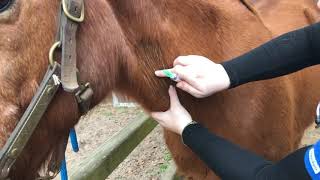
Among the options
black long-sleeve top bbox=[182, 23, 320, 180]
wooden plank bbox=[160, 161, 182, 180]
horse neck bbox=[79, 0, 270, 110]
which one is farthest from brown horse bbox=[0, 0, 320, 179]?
wooden plank bbox=[160, 161, 182, 180]

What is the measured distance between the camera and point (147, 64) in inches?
59.4

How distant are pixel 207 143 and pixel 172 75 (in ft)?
0.83

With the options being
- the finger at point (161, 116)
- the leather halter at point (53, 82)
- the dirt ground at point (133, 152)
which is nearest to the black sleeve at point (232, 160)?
the finger at point (161, 116)

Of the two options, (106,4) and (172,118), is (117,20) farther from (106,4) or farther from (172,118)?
(172,118)

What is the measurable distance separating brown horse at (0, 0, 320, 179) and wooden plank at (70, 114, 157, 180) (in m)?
0.59

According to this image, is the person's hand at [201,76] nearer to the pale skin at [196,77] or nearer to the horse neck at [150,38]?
the pale skin at [196,77]

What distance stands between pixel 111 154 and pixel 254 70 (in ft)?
4.74

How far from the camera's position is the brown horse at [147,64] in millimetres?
1198

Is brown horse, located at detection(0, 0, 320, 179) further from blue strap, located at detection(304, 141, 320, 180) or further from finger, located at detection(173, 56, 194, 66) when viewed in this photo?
blue strap, located at detection(304, 141, 320, 180)

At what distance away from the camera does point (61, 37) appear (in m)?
1.22

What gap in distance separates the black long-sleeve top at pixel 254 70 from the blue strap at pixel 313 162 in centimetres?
19

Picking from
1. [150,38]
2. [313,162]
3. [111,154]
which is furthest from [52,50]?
[111,154]

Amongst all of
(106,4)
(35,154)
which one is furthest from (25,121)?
(106,4)

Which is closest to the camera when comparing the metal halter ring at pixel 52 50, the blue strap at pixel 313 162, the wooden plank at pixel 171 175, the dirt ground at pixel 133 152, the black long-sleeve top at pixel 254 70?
the blue strap at pixel 313 162
